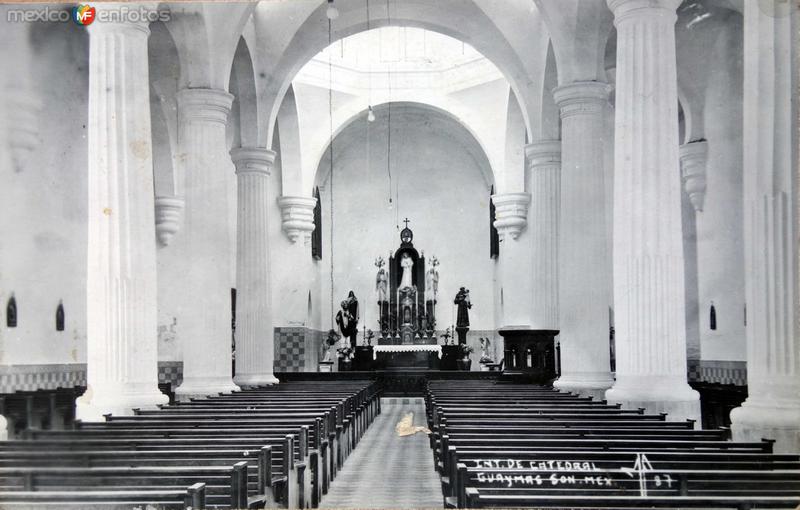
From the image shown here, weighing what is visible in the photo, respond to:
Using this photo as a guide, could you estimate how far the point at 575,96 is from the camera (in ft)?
44.3

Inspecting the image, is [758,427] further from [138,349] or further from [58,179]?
[58,179]

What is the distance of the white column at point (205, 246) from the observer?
13531 mm

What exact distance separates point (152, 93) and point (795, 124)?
14656 mm

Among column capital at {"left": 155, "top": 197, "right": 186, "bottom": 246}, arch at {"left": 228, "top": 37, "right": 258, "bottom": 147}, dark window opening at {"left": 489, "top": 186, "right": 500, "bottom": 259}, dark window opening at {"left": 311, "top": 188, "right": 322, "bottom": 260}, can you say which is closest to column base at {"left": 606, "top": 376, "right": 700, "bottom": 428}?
arch at {"left": 228, "top": 37, "right": 258, "bottom": 147}

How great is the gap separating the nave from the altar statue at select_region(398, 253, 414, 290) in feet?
55.8

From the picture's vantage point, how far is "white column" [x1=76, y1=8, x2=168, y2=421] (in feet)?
29.8

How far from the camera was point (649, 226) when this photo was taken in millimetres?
9305

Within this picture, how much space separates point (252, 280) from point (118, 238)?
8177 mm

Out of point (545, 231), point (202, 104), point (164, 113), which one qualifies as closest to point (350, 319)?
point (164, 113)

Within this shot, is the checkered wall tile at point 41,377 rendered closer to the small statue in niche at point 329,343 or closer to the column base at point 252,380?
the column base at point 252,380

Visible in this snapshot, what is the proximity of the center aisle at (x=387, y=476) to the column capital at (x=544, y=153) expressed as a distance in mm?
7025

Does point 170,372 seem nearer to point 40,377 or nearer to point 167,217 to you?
point 167,217

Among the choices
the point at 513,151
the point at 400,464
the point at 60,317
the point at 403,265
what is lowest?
the point at 400,464

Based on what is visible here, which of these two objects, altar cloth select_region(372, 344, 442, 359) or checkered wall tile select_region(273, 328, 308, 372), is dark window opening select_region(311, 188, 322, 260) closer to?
checkered wall tile select_region(273, 328, 308, 372)
